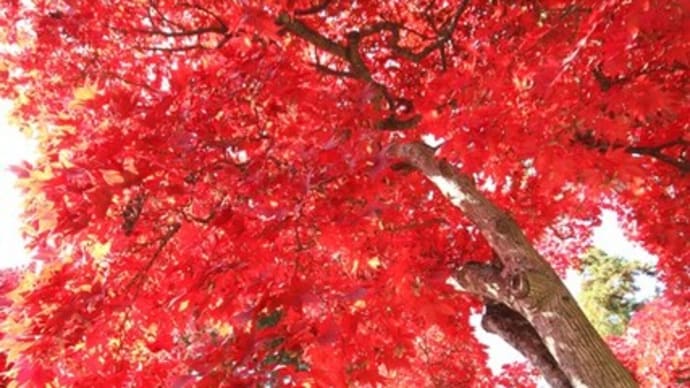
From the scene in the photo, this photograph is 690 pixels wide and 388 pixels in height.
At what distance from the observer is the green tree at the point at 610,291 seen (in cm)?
2011

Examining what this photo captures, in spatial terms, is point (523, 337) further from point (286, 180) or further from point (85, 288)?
point (85, 288)

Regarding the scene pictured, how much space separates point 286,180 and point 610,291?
20602 millimetres

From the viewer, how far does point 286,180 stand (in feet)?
12.1

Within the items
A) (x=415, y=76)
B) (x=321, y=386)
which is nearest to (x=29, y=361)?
(x=321, y=386)

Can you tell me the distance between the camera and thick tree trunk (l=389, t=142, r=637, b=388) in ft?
12.5

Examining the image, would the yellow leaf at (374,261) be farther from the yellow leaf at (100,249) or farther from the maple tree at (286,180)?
the yellow leaf at (100,249)

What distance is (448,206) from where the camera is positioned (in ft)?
21.4

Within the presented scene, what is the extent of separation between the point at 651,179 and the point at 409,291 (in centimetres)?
445

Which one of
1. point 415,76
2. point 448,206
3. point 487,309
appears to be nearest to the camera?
point 487,309

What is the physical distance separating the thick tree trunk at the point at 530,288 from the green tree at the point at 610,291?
17.6m

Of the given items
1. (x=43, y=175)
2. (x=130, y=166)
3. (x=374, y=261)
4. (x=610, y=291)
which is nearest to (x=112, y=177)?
(x=130, y=166)

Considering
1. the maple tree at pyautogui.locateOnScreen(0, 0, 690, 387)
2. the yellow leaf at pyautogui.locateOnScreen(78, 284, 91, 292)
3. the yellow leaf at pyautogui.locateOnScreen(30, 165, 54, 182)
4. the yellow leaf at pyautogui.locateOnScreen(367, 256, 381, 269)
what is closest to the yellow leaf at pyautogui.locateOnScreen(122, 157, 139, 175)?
the maple tree at pyautogui.locateOnScreen(0, 0, 690, 387)

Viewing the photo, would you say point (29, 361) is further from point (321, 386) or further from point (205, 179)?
point (321, 386)

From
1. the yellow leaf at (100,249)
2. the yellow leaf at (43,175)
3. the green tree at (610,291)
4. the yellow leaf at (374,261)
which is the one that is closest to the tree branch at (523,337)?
the yellow leaf at (374,261)
